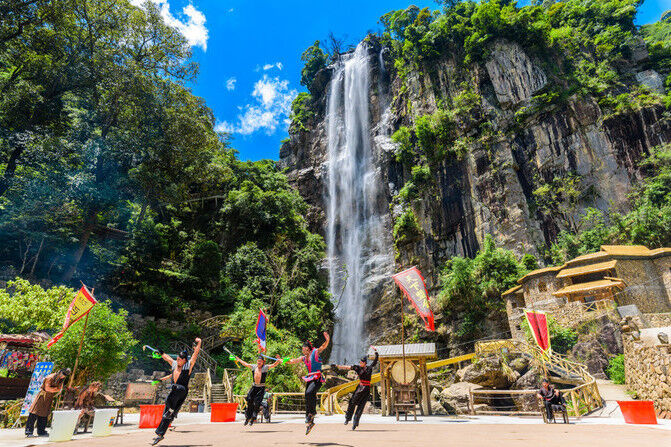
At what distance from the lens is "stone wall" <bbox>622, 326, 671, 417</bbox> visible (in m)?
10.5

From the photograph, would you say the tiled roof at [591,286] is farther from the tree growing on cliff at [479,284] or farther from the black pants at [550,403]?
the black pants at [550,403]

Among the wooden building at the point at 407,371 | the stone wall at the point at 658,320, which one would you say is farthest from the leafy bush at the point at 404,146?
the wooden building at the point at 407,371

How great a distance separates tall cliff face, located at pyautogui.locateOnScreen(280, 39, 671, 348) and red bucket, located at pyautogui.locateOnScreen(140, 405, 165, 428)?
2567 cm

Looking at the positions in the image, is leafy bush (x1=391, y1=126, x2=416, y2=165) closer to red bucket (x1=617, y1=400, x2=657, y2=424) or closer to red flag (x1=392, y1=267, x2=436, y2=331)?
red flag (x1=392, y1=267, x2=436, y2=331)

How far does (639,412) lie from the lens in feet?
26.7

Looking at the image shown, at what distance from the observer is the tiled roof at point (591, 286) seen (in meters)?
22.2

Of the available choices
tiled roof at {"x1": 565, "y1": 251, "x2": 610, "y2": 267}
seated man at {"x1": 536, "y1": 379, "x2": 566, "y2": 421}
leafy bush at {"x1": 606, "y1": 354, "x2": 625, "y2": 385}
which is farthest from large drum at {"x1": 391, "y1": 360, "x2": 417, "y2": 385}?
tiled roof at {"x1": 565, "y1": 251, "x2": 610, "y2": 267}

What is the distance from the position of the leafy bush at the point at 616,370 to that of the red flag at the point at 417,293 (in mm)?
11215

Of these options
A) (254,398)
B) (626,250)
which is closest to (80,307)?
(254,398)

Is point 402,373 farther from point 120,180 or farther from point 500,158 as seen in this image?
point 500,158

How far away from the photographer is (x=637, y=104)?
2914cm

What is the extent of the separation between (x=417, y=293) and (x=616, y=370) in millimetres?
12221

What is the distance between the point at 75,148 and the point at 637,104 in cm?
4088

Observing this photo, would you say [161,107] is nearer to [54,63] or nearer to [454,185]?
[54,63]
